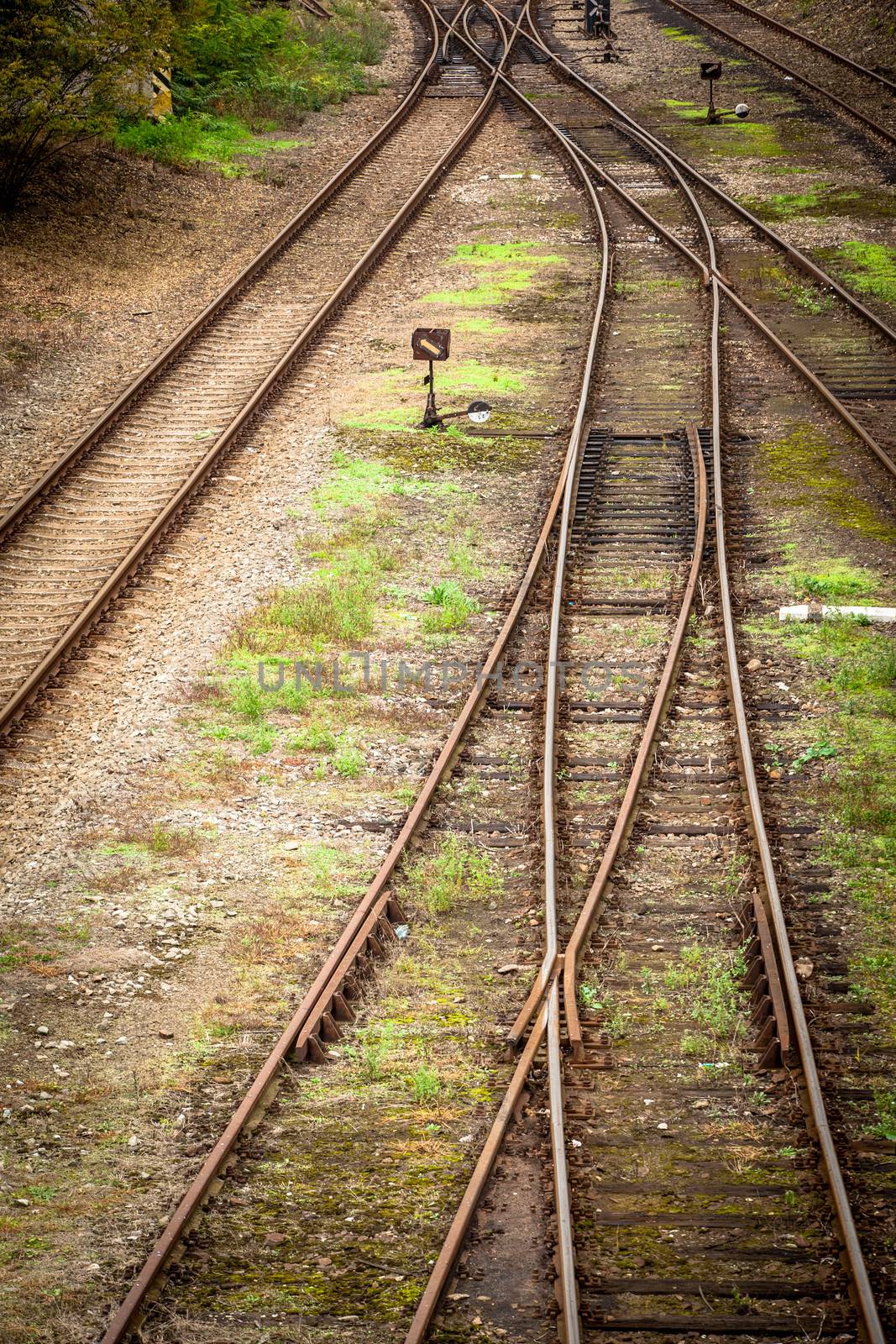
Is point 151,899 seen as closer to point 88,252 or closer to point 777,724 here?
point 777,724

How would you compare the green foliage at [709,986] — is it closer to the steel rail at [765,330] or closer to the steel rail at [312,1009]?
the steel rail at [312,1009]

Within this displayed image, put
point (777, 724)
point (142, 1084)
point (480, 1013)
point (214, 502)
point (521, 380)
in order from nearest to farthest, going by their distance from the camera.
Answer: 1. point (142, 1084)
2. point (480, 1013)
3. point (777, 724)
4. point (214, 502)
5. point (521, 380)

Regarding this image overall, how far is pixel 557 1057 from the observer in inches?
302

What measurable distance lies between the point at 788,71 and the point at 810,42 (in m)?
2.31

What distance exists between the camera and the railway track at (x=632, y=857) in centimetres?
652

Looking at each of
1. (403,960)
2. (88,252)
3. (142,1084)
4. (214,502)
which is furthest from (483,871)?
(88,252)

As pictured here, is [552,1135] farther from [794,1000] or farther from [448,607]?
[448,607]

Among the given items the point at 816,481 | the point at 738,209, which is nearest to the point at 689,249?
the point at 738,209

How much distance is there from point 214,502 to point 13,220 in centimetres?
1077

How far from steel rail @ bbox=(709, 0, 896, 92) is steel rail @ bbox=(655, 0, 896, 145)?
37.0 inches

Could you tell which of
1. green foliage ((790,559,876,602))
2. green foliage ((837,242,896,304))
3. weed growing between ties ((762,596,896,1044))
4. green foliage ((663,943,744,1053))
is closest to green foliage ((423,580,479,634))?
weed growing between ties ((762,596,896,1044))

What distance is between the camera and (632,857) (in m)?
A: 9.86

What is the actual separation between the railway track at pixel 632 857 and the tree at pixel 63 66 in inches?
180

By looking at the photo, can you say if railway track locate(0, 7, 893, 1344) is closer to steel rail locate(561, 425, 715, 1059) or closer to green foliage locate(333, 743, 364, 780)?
steel rail locate(561, 425, 715, 1059)
